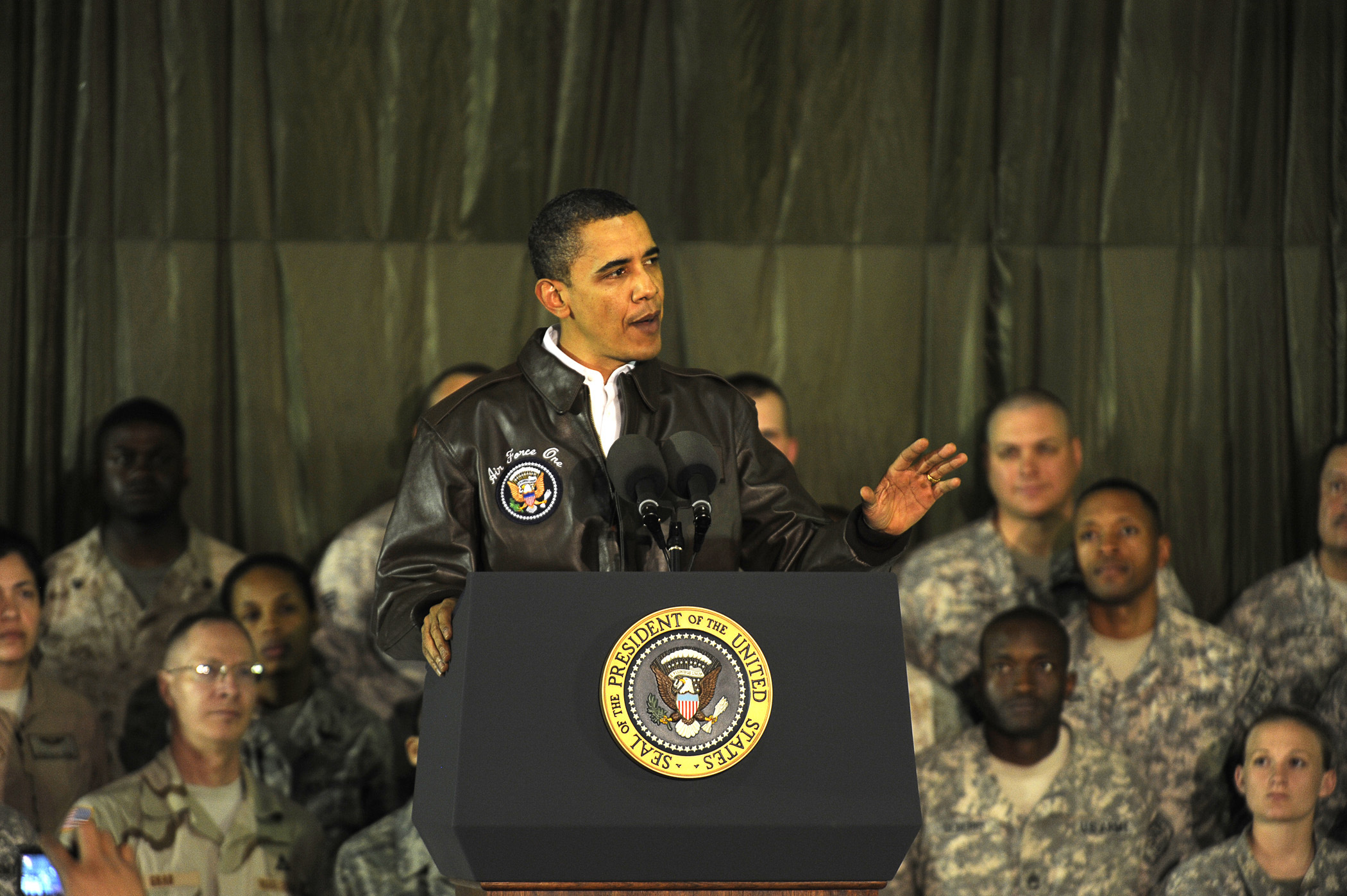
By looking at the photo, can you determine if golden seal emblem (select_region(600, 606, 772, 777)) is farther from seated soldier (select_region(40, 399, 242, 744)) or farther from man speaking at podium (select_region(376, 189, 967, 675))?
seated soldier (select_region(40, 399, 242, 744))

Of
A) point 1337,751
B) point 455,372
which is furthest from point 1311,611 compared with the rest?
point 455,372

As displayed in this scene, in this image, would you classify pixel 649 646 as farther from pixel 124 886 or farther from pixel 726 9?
pixel 726 9

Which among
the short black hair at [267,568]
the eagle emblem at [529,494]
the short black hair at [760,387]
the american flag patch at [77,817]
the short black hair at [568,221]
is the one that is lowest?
the american flag patch at [77,817]

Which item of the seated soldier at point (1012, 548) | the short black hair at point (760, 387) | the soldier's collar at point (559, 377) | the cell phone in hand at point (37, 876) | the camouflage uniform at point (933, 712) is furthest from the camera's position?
the seated soldier at point (1012, 548)

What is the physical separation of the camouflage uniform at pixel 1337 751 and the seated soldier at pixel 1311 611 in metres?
0.05

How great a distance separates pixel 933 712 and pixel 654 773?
2700mm

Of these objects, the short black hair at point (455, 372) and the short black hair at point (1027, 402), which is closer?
the short black hair at point (455, 372)

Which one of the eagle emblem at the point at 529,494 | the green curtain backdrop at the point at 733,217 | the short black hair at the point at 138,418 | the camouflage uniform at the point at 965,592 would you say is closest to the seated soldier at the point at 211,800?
the short black hair at the point at 138,418

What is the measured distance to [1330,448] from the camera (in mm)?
4652

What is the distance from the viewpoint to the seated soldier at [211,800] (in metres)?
3.86

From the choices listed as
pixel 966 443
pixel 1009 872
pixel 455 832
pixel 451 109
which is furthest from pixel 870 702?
pixel 451 109

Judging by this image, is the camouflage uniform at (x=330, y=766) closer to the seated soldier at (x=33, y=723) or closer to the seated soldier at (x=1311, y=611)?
the seated soldier at (x=33, y=723)

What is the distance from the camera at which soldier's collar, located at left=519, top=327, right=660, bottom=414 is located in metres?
2.26

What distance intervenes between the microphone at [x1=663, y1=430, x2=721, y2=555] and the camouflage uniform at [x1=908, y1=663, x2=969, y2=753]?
95.5 inches
